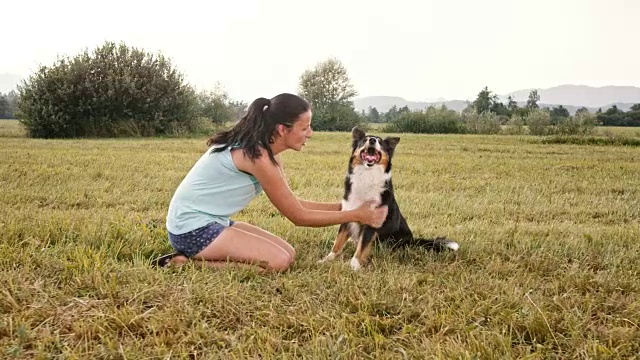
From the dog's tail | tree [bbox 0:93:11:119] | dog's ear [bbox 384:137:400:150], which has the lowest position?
the dog's tail

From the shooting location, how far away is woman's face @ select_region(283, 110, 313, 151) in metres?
3.70

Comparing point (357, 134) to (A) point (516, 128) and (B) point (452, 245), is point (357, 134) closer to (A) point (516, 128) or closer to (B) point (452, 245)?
(B) point (452, 245)

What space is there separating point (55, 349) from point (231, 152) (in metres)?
1.78

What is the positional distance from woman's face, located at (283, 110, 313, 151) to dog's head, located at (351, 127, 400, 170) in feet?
1.80

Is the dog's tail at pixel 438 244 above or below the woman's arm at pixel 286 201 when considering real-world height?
below

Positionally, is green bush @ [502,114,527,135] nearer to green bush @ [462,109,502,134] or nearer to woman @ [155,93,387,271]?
green bush @ [462,109,502,134]

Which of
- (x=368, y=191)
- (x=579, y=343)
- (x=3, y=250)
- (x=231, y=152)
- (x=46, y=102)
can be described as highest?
(x=46, y=102)

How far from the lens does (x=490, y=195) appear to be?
7590 millimetres

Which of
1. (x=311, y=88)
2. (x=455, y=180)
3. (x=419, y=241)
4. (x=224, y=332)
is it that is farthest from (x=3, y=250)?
(x=311, y=88)

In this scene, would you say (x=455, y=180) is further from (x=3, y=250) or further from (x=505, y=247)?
(x=3, y=250)

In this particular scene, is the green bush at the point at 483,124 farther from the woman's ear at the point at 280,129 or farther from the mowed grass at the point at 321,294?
the woman's ear at the point at 280,129

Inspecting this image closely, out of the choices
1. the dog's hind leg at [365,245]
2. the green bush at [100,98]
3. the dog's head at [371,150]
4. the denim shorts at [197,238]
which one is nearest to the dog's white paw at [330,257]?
the dog's hind leg at [365,245]

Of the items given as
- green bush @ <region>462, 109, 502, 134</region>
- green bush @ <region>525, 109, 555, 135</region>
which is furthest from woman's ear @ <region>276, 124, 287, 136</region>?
green bush @ <region>462, 109, 502, 134</region>

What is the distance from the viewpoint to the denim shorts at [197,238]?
12.3 ft
